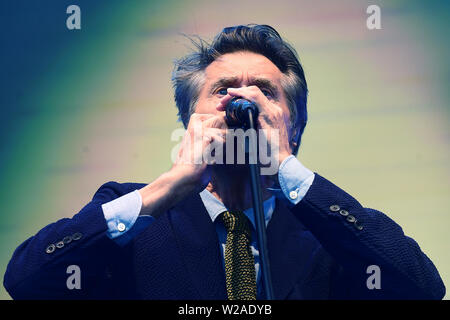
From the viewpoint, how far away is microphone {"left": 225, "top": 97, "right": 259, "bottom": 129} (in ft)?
5.06

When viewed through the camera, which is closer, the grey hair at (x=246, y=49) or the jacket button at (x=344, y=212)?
the jacket button at (x=344, y=212)

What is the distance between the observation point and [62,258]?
1.57 meters

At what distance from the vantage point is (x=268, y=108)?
1.64 meters

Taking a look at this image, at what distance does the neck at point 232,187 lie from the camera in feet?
6.32

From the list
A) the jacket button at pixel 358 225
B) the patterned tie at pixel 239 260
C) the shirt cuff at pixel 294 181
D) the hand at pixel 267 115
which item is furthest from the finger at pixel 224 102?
the jacket button at pixel 358 225

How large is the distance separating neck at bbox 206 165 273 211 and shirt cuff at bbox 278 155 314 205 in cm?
29

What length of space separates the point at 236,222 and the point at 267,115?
1.10ft

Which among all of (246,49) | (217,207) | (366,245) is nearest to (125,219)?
(217,207)

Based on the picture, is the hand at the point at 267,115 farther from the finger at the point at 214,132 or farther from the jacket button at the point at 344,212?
the jacket button at the point at 344,212

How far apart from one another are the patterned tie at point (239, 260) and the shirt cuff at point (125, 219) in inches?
10.4

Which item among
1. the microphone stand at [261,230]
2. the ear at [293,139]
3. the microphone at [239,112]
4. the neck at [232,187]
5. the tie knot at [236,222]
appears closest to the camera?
the microphone stand at [261,230]

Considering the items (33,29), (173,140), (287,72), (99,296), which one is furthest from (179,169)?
(33,29)

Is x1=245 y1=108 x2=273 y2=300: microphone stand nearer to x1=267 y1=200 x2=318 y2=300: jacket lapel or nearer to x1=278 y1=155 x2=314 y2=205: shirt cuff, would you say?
x1=278 y1=155 x2=314 y2=205: shirt cuff

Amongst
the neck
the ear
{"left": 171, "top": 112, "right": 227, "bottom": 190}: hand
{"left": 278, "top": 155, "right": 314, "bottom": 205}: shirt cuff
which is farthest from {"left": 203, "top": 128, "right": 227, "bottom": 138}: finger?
the ear
